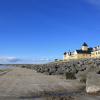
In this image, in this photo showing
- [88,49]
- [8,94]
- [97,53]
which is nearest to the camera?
[8,94]

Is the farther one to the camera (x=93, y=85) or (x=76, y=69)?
(x=76, y=69)

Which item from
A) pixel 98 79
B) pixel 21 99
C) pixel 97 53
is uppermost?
pixel 97 53

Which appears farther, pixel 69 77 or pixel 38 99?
pixel 69 77

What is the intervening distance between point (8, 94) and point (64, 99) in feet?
13.0

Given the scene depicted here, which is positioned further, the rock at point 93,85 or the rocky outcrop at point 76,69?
the rocky outcrop at point 76,69

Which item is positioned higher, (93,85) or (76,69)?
(76,69)

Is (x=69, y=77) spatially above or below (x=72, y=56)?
below

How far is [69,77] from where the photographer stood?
27.9 meters

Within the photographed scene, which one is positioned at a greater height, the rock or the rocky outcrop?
the rocky outcrop

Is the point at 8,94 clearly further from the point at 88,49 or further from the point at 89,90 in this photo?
the point at 88,49

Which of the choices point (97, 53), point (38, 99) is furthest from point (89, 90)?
point (97, 53)

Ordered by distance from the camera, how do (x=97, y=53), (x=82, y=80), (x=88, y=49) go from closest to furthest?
(x=82, y=80)
(x=97, y=53)
(x=88, y=49)

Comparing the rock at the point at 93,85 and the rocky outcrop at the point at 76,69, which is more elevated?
the rocky outcrop at the point at 76,69

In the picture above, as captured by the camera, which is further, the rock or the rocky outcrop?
the rocky outcrop
